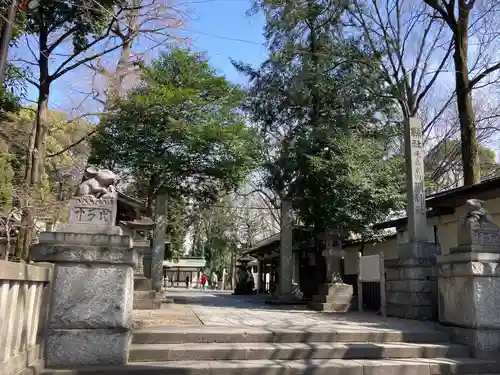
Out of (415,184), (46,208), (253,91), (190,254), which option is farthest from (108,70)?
(190,254)

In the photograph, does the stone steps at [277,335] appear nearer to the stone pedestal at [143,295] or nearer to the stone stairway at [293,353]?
the stone stairway at [293,353]

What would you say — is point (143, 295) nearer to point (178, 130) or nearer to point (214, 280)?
point (178, 130)

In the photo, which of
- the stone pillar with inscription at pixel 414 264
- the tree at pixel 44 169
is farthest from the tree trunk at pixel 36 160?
the stone pillar with inscription at pixel 414 264

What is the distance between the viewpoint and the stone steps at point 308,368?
493 centimetres

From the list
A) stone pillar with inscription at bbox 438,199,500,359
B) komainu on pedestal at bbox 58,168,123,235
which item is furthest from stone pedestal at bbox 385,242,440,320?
komainu on pedestal at bbox 58,168,123,235

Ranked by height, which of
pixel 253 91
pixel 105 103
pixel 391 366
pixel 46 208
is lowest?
pixel 391 366

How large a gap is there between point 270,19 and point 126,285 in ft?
44.4

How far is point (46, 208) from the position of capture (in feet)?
37.6

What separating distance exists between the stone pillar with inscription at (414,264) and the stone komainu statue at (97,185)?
6053 millimetres

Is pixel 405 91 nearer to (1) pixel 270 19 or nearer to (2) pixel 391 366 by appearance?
(1) pixel 270 19

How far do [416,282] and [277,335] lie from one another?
3489 millimetres

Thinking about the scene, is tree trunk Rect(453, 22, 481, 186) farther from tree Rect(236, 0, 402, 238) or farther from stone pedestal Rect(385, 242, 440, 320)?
stone pedestal Rect(385, 242, 440, 320)

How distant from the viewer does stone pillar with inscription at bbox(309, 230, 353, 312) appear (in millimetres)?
11594

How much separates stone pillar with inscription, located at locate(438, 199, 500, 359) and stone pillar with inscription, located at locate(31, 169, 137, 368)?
5.00m
